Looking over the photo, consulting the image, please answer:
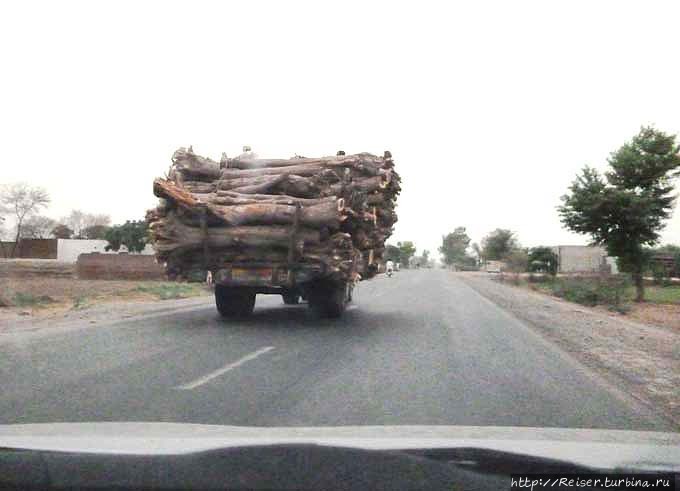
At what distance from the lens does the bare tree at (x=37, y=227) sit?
8259cm

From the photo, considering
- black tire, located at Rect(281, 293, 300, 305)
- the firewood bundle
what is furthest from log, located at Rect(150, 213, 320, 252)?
black tire, located at Rect(281, 293, 300, 305)

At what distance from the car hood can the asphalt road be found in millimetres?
1733

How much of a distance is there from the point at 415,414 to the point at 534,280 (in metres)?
48.5

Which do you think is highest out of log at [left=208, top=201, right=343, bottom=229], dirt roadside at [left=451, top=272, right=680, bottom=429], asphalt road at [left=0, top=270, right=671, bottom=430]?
log at [left=208, top=201, right=343, bottom=229]

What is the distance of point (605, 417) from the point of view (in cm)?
600

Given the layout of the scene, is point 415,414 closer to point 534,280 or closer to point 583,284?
point 583,284

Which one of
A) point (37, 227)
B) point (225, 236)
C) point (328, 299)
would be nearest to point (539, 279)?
point (328, 299)

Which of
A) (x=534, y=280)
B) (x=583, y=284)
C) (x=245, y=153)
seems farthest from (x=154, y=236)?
(x=534, y=280)

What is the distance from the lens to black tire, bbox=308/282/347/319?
13945 millimetres

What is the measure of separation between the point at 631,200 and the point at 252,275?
19.7 meters

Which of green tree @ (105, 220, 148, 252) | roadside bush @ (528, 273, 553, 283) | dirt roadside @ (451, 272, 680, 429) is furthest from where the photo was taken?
green tree @ (105, 220, 148, 252)

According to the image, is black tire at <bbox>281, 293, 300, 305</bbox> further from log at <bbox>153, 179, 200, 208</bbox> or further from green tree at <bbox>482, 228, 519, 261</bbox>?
green tree at <bbox>482, 228, 519, 261</bbox>

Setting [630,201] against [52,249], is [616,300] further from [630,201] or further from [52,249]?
[52,249]

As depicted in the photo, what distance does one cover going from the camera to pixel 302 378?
7.70 meters
